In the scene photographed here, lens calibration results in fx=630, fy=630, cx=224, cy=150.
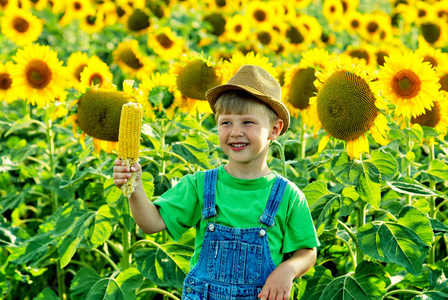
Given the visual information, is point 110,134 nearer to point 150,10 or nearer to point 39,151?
point 39,151

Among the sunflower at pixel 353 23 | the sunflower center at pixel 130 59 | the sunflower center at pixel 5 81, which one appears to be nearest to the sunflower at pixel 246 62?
the sunflower center at pixel 5 81

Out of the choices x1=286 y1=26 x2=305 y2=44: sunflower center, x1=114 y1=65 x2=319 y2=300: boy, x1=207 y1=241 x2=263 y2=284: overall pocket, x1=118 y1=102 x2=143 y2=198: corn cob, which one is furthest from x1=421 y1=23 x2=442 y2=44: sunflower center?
x1=118 y1=102 x2=143 y2=198: corn cob

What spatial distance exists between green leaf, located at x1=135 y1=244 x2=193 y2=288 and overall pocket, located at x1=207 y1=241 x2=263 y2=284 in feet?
2.28

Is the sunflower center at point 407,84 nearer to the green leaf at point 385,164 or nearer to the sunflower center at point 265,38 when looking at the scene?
the green leaf at point 385,164

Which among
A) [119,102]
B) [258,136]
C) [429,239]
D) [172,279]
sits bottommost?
[172,279]

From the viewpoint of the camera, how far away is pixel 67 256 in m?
2.80

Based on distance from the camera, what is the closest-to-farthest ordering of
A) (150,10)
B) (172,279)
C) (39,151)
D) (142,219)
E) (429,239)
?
1. (142,219)
2. (429,239)
3. (172,279)
4. (39,151)
5. (150,10)

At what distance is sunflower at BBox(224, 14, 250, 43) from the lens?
703 centimetres

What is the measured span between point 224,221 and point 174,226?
18 cm

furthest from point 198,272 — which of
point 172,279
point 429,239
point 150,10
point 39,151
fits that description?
point 150,10

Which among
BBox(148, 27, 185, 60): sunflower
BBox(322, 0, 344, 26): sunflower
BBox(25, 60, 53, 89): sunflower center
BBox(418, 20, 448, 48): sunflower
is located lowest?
BBox(25, 60, 53, 89): sunflower center

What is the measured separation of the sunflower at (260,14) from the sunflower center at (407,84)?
4022 mm

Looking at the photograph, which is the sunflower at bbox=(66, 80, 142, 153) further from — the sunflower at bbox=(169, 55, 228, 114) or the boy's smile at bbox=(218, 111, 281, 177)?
the boy's smile at bbox=(218, 111, 281, 177)

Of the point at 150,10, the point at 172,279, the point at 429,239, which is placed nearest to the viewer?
the point at 429,239
